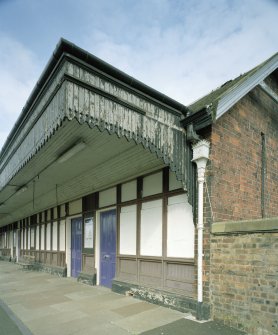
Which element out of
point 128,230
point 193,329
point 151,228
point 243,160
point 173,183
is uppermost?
point 243,160

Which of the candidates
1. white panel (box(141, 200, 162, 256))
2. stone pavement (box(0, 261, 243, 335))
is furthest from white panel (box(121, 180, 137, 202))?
stone pavement (box(0, 261, 243, 335))

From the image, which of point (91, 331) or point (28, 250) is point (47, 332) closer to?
point (91, 331)

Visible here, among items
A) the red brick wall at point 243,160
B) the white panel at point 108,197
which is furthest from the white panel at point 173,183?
the white panel at point 108,197

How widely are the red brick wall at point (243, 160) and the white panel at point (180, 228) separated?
2.51 feet

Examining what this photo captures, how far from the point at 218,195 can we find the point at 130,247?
3.36 meters

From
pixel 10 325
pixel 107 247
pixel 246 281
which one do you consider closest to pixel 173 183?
pixel 246 281

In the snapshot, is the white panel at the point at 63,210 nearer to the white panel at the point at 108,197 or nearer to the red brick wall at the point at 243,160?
the white panel at the point at 108,197

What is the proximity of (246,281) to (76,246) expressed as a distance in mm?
8399

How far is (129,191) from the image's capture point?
8969 millimetres

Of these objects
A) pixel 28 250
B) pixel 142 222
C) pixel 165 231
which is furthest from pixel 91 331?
pixel 28 250

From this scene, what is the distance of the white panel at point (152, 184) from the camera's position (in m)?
7.78

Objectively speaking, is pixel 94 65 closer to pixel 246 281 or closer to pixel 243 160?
pixel 243 160

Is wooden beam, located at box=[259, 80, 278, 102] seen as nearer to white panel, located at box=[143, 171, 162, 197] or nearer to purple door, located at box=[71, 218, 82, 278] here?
white panel, located at box=[143, 171, 162, 197]

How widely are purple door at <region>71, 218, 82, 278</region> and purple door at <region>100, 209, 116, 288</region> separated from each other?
6.79ft
